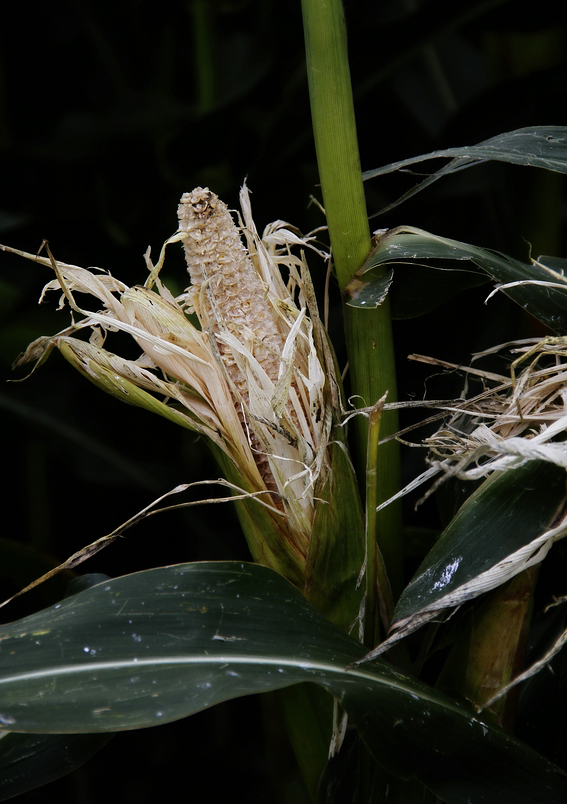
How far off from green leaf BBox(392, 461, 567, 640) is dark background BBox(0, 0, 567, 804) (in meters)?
0.33

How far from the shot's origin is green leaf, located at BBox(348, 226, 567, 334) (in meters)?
0.36

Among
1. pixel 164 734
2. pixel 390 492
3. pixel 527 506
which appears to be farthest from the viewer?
pixel 164 734

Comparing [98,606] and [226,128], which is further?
[226,128]

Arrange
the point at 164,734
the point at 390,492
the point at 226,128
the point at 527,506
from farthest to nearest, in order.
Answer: the point at 164,734 < the point at 226,128 < the point at 390,492 < the point at 527,506

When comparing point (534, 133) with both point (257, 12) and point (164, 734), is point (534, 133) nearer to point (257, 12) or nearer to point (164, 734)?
point (257, 12)

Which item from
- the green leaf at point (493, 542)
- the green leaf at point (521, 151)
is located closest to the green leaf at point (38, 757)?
the green leaf at point (493, 542)

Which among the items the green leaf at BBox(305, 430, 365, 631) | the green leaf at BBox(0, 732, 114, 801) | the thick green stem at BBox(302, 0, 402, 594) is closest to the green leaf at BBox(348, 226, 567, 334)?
the thick green stem at BBox(302, 0, 402, 594)

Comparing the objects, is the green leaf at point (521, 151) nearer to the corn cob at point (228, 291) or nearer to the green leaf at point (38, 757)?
the corn cob at point (228, 291)

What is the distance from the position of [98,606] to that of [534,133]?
44 centimetres

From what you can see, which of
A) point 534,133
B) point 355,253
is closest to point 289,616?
point 355,253

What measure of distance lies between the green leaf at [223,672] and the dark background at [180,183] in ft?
1.08

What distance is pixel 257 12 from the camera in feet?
2.19

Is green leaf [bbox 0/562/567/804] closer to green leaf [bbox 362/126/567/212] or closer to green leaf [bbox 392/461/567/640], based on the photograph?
green leaf [bbox 392/461/567/640]

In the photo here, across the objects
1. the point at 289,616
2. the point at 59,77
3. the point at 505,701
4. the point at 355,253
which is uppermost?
the point at 59,77
